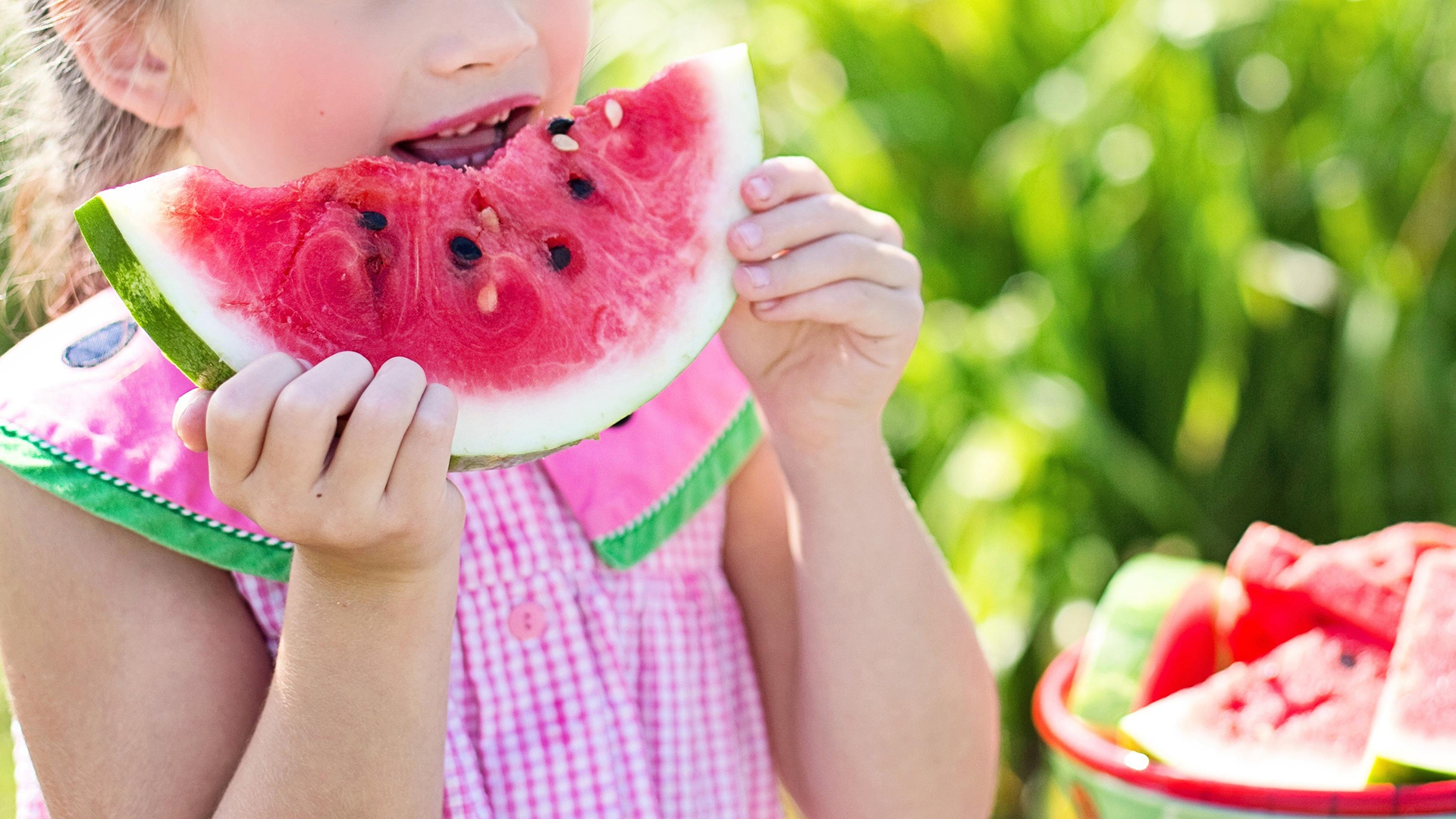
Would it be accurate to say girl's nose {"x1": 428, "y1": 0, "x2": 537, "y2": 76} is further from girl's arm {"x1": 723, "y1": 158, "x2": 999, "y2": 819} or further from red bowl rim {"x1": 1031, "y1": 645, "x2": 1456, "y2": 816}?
red bowl rim {"x1": 1031, "y1": 645, "x2": 1456, "y2": 816}

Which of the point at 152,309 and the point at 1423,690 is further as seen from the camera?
the point at 1423,690

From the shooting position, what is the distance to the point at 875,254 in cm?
138

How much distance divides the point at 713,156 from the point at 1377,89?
7.79 feet

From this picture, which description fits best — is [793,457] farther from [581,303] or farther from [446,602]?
[446,602]

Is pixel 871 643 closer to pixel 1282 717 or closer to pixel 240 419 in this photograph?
pixel 1282 717

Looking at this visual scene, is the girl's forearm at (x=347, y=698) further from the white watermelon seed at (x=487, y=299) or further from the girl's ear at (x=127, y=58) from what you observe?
the girl's ear at (x=127, y=58)

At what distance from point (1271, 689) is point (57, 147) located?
1.69 m

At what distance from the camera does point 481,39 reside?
1.27 metres

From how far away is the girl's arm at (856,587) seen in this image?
4.65ft

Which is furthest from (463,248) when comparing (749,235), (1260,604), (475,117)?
(1260,604)

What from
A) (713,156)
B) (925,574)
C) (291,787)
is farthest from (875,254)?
(291,787)

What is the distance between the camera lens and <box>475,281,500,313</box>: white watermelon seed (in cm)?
129

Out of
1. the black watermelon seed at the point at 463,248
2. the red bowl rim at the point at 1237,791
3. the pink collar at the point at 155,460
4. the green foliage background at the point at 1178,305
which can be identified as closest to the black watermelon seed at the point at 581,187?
the black watermelon seed at the point at 463,248

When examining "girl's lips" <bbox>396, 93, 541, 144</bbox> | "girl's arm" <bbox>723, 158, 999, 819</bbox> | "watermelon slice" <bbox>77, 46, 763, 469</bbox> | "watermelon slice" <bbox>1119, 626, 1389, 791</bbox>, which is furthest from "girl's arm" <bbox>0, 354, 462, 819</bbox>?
"watermelon slice" <bbox>1119, 626, 1389, 791</bbox>
